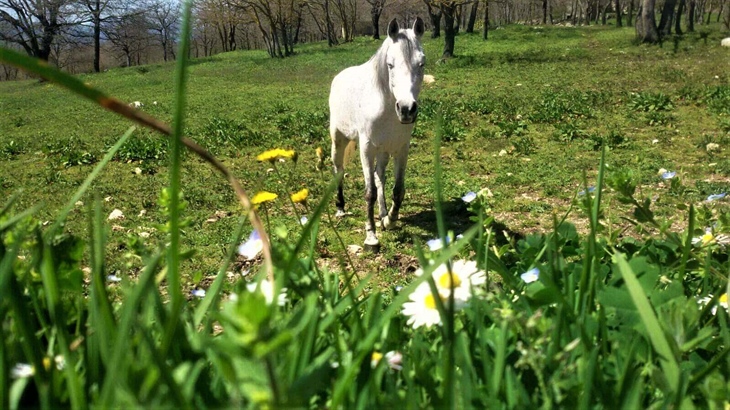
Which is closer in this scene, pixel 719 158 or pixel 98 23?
pixel 719 158

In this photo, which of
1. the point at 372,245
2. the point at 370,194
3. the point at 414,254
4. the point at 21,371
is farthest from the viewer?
the point at 370,194

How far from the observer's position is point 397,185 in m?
5.08

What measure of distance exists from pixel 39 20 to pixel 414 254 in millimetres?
40013

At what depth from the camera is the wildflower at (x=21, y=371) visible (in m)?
0.60

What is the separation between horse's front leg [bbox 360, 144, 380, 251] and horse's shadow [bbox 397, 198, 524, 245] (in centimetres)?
32

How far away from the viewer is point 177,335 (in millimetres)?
727

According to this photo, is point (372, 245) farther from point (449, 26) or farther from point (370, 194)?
point (449, 26)

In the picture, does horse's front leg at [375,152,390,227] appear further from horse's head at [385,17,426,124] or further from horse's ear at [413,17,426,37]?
horse's ear at [413,17,426,37]

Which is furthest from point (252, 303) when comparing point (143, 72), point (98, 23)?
point (98, 23)

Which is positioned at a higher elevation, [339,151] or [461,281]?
[461,281]

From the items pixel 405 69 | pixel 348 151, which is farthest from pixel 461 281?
pixel 348 151

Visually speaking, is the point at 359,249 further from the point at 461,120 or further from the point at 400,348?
the point at 461,120

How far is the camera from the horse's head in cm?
407

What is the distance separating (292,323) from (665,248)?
1.22m
